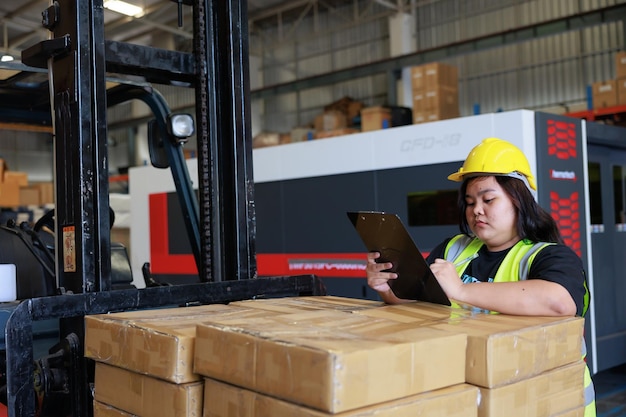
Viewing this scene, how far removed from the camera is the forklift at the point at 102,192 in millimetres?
2047

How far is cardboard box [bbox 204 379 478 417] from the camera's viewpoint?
4.20 ft

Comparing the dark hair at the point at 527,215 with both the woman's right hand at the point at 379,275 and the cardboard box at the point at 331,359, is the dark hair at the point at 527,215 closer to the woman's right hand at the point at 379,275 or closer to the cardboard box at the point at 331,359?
the woman's right hand at the point at 379,275

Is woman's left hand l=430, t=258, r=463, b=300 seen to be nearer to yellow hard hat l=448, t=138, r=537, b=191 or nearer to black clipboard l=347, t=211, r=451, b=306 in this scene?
black clipboard l=347, t=211, r=451, b=306

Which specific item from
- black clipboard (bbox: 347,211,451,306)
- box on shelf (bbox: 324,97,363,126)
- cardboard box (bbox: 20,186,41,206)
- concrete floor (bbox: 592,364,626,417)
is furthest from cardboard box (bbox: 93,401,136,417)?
cardboard box (bbox: 20,186,41,206)

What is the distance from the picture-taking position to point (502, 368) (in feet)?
4.86

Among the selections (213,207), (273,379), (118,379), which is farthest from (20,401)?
(213,207)

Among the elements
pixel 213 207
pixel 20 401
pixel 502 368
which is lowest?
pixel 20 401

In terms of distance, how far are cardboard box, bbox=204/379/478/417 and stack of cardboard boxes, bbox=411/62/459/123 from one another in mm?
8889

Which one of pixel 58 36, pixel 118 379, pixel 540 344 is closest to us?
pixel 540 344

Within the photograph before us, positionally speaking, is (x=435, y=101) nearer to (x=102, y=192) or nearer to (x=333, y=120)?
(x=333, y=120)

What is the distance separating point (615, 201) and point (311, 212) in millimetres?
3042

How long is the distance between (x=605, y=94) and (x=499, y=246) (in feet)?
23.0

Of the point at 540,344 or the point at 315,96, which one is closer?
the point at 540,344

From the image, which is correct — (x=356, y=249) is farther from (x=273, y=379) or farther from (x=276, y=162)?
(x=273, y=379)
